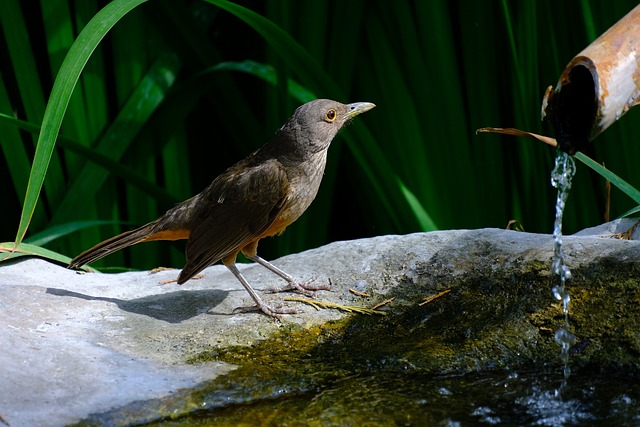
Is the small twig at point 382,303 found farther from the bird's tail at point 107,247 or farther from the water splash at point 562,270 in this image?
the bird's tail at point 107,247

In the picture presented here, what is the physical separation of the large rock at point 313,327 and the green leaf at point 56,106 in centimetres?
35

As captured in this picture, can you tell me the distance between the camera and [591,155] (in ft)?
15.5

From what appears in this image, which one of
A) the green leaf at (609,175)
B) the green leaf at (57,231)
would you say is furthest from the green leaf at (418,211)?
the green leaf at (57,231)

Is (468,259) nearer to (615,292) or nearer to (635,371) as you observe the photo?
(615,292)

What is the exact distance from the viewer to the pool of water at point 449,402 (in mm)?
2387

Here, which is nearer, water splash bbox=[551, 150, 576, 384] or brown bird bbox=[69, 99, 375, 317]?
water splash bbox=[551, 150, 576, 384]

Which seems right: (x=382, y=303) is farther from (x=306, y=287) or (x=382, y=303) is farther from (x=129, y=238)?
(x=129, y=238)

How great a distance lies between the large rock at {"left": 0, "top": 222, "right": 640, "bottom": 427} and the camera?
8.20 feet

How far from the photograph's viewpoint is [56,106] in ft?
10.7

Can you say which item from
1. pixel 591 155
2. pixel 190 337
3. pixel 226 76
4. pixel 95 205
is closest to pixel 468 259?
pixel 190 337

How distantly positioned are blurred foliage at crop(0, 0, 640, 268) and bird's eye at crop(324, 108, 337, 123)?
35 centimetres

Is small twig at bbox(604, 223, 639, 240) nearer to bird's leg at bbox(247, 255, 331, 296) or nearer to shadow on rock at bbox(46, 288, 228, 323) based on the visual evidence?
bird's leg at bbox(247, 255, 331, 296)

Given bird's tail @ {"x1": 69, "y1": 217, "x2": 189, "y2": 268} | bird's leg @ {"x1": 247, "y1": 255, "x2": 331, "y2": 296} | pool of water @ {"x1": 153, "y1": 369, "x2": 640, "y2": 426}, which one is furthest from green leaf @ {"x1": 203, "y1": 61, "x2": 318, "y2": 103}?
pool of water @ {"x1": 153, "y1": 369, "x2": 640, "y2": 426}

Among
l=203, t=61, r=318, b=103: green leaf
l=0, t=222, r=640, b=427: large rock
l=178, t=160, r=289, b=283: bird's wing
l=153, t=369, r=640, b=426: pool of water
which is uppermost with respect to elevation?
l=203, t=61, r=318, b=103: green leaf
